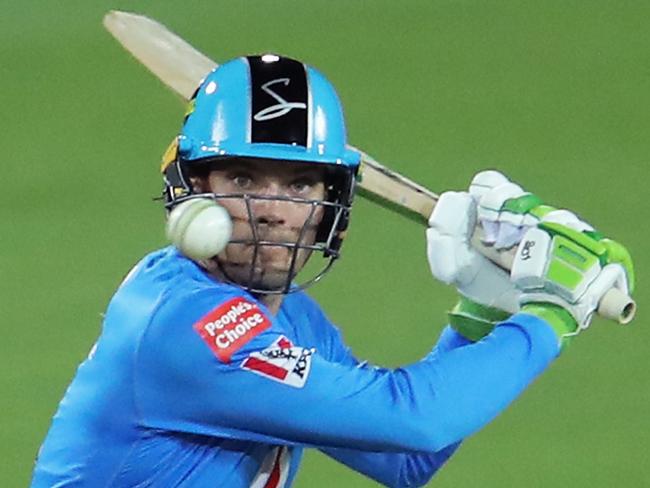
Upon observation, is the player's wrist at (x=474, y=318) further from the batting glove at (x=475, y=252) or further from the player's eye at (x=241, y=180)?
the player's eye at (x=241, y=180)

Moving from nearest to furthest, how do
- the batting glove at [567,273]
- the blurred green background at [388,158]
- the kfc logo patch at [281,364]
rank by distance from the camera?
the kfc logo patch at [281,364]
the batting glove at [567,273]
the blurred green background at [388,158]

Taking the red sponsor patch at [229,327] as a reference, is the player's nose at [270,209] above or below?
above

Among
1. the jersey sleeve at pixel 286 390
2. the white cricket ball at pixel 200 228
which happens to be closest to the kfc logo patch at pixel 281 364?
the jersey sleeve at pixel 286 390

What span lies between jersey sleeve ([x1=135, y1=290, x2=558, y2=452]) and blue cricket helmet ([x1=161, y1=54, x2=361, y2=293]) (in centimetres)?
29

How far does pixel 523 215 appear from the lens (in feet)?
12.1

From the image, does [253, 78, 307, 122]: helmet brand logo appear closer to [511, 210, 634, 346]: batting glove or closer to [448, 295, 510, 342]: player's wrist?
[511, 210, 634, 346]: batting glove

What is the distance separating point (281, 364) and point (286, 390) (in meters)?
0.05

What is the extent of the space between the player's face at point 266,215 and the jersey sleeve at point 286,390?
13 centimetres

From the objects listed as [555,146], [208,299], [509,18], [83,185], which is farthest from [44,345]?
[509,18]

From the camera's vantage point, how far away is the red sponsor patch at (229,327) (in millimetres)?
3180

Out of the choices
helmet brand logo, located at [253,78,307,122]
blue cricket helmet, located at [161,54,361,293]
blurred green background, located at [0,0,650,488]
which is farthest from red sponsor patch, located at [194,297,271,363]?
blurred green background, located at [0,0,650,488]

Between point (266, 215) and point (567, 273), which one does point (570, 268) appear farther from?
point (266, 215)

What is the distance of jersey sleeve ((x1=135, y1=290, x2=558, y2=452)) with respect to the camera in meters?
3.17

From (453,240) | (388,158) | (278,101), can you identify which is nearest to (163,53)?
(453,240)
